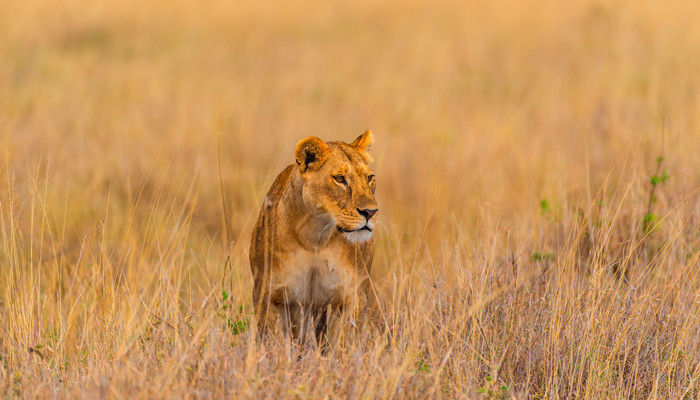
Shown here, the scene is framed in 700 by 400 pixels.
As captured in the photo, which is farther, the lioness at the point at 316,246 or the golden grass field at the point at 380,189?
the lioness at the point at 316,246

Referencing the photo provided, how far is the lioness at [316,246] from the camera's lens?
4.88m

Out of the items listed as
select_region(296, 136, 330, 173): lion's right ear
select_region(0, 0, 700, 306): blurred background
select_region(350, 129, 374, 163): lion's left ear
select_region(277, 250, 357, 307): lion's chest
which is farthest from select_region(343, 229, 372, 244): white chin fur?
select_region(0, 0, 700, 306): blurred background

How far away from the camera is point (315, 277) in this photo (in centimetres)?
511

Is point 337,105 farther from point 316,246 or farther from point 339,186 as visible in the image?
point 339,186

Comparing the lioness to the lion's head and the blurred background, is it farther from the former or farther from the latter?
the blurred background

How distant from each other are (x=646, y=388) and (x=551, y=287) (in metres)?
0.90

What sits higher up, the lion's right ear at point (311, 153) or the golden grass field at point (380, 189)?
the lion's right ear at point (311, 153)

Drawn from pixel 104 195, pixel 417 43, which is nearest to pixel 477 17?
pixel 417 43

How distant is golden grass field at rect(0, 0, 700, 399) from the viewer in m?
4.67

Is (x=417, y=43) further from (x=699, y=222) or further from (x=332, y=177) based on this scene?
(x=332, y=177)

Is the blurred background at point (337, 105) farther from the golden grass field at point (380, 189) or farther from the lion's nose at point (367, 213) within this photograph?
the lion's nose at point (367, 213)

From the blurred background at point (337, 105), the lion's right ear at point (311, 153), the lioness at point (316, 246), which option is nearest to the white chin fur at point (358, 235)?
the lioness at point (316, 246)

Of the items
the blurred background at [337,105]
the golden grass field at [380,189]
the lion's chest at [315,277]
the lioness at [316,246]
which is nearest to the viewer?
the golden grass field at [380,189]

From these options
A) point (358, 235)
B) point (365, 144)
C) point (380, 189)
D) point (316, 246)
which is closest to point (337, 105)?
point (380, 189)
